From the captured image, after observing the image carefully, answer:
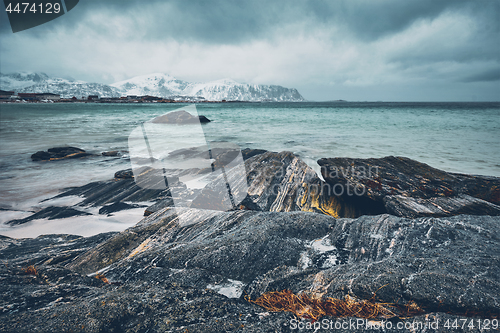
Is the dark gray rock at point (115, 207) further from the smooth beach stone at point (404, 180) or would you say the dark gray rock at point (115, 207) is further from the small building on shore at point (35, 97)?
the small building on shore at point (35, 97)

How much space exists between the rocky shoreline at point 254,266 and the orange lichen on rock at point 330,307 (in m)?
0.05

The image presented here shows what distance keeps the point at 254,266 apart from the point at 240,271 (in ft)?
0.58

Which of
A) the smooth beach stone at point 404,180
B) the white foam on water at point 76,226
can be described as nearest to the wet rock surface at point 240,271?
the white foam on water at point 76,226

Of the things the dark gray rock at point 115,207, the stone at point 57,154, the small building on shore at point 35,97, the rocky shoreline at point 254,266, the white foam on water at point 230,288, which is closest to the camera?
the rocky shoreline at point 254,266

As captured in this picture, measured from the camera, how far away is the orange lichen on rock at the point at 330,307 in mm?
1823

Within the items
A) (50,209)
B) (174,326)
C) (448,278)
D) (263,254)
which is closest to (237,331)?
(174,326)

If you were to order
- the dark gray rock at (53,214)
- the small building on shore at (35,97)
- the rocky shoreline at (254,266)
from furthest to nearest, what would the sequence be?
the small building on shore at (35,97) → the dark gray rock at (53,214) → the rocky shoreline at (254,266)

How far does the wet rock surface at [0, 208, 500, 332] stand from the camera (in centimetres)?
182

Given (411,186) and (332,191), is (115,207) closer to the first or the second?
(332,191)

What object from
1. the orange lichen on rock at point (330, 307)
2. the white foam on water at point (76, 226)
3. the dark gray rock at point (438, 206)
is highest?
the dark gray rock at point (438, 206)

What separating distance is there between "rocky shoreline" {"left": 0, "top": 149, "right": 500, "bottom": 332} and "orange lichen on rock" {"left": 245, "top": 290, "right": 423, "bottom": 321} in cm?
5

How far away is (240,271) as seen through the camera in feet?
8.16

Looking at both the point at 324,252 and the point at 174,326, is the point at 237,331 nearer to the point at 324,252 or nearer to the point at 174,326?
the point at 174,326

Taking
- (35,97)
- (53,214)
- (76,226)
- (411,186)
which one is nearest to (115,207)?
(76,226)
